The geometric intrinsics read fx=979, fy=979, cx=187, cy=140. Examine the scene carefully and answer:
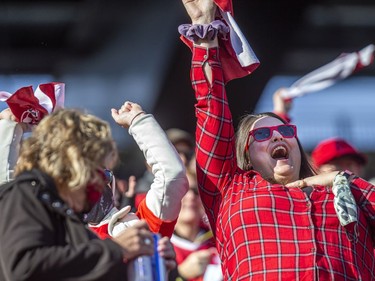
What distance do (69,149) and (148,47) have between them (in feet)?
26.1

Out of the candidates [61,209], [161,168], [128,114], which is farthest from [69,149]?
[128,114]

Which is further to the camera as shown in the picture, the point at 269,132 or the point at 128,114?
the point at 269,132

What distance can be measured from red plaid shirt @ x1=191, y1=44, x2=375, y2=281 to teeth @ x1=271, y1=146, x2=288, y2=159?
15cm

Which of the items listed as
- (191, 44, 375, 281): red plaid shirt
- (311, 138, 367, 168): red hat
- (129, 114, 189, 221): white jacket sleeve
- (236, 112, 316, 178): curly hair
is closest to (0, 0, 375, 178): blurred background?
(311, 138, 367, 168): red hat

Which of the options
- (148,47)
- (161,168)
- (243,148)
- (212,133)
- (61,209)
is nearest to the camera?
(61,209)

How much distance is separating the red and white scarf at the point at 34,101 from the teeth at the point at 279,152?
849mm

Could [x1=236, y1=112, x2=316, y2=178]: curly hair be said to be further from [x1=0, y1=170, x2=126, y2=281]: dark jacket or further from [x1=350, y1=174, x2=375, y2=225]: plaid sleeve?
[x1=0, y1=170, x2=126, y2=281]: dark jacket

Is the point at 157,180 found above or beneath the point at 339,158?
above

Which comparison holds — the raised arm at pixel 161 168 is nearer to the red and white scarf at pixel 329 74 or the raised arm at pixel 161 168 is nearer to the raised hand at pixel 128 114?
the raised hand at pixel 128 114

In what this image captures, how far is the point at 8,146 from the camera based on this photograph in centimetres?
357

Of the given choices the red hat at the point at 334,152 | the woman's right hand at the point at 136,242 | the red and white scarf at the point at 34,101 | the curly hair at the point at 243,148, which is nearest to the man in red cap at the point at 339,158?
the red hat at the point at 334,152

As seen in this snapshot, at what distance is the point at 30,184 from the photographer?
2.74 metres

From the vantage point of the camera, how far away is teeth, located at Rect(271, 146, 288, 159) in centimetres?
382

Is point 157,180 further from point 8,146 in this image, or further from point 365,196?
point 365,196
